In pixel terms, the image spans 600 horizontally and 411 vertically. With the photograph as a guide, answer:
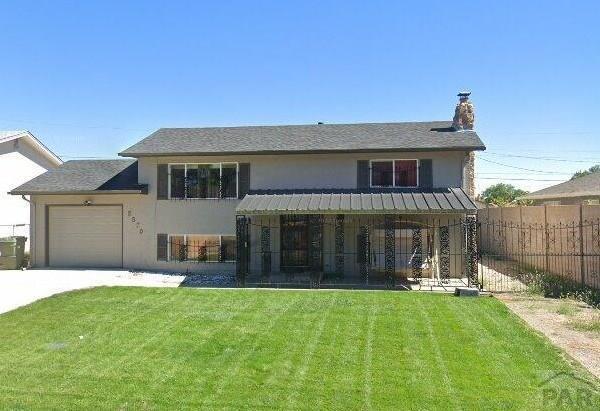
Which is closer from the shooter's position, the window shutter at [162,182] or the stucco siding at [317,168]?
the stucco siding at [317,168]

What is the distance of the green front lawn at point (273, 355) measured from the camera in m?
5.50

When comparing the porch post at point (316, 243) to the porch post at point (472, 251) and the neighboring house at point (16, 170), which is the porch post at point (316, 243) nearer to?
the porch post at point (472, 251)

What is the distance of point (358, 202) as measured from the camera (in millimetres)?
14070

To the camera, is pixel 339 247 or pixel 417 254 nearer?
pixel 417 254

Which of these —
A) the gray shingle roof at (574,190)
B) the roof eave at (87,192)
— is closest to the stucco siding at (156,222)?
the roof eave at (87,192)

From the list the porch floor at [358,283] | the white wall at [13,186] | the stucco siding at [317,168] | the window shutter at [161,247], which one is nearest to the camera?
the porch floor at [358,283]

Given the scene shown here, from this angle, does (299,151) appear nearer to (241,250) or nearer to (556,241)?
(241,250)

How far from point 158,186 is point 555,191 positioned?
28.7 m

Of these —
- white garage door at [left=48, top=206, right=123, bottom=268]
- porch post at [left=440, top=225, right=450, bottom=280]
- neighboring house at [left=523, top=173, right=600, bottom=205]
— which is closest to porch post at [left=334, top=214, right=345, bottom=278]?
porch post at [left=440, top=225, right=450, bottom=280]

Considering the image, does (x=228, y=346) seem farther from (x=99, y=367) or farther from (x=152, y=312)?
(x=152, y=312)

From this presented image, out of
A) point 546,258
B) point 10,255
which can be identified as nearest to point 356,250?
point 546,258

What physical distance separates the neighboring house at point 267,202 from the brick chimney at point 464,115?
0.05 m

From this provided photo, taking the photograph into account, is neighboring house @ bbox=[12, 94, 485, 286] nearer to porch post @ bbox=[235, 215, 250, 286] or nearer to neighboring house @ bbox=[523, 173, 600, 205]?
porch post @ bbox=[235, 215, 250, 286]

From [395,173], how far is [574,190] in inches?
833
